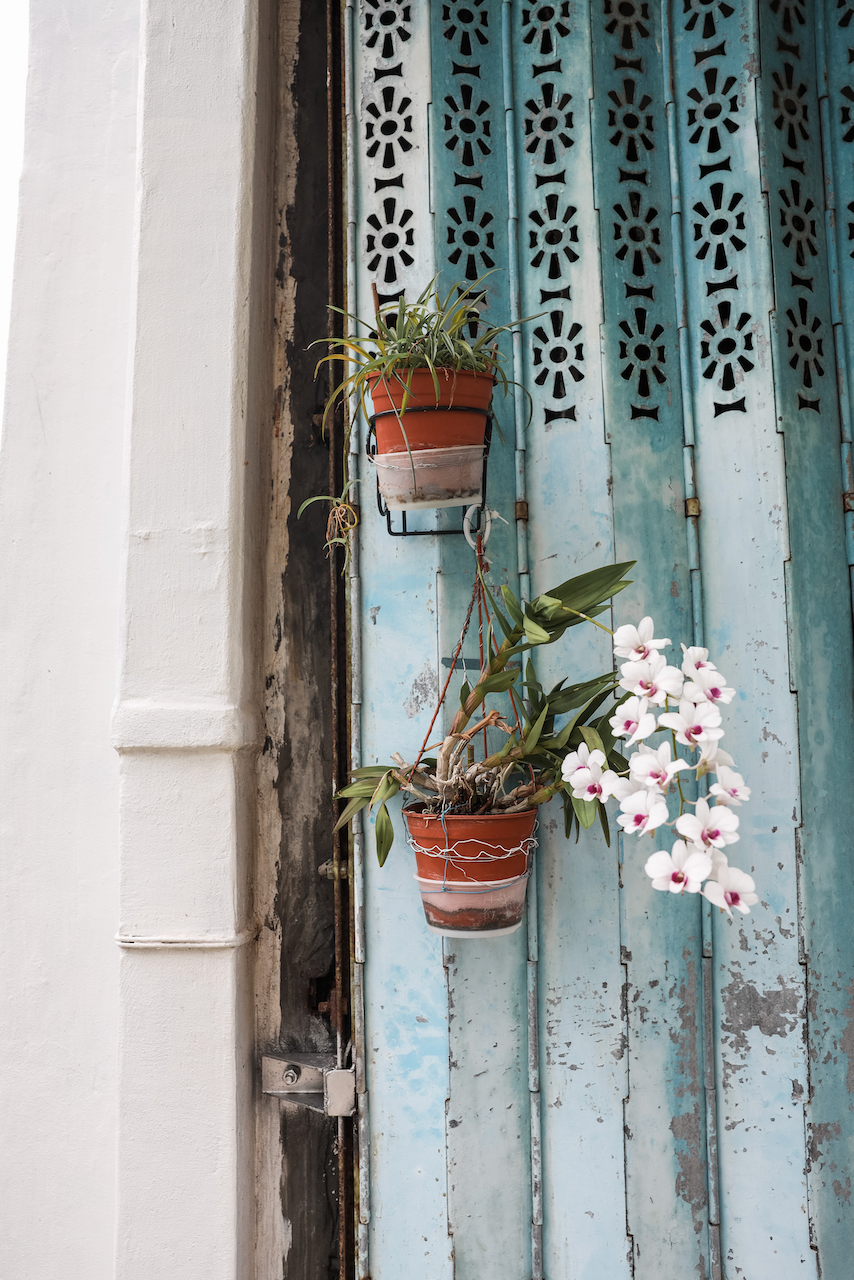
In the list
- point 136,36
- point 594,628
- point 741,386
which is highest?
point 136,36

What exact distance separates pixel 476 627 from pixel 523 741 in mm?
274

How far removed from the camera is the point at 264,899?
1604 millimetres

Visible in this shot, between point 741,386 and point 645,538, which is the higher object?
point 741,386

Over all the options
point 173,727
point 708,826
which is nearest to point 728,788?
point 708,826

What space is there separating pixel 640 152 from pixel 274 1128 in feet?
7.20

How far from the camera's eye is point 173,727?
1462 millimetres

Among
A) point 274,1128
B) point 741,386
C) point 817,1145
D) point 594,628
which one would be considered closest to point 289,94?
point 741,386

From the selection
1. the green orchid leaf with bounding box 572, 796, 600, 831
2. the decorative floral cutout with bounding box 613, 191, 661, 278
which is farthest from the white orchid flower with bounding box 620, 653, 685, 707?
the decorative floral cutout with bounding box 613, 191, 661, 278

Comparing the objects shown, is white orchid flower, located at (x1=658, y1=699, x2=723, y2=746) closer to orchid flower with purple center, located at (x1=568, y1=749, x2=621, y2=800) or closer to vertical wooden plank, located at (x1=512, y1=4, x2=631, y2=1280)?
orchid flower with purple center, located at (x1=568, y1=749, x2=621, y2=800)

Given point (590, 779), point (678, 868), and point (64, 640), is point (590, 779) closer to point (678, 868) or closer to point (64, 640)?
point (678, 868)

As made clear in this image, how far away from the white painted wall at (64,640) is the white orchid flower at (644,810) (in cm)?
113

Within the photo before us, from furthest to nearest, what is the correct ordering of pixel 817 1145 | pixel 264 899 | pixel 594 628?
1. pixel 264 899
2. pixel 594 628
3. pixel 817 1145

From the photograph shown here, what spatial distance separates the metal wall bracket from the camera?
1487 millimetres

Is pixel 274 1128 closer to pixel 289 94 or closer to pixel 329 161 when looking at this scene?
pixel 329 161
